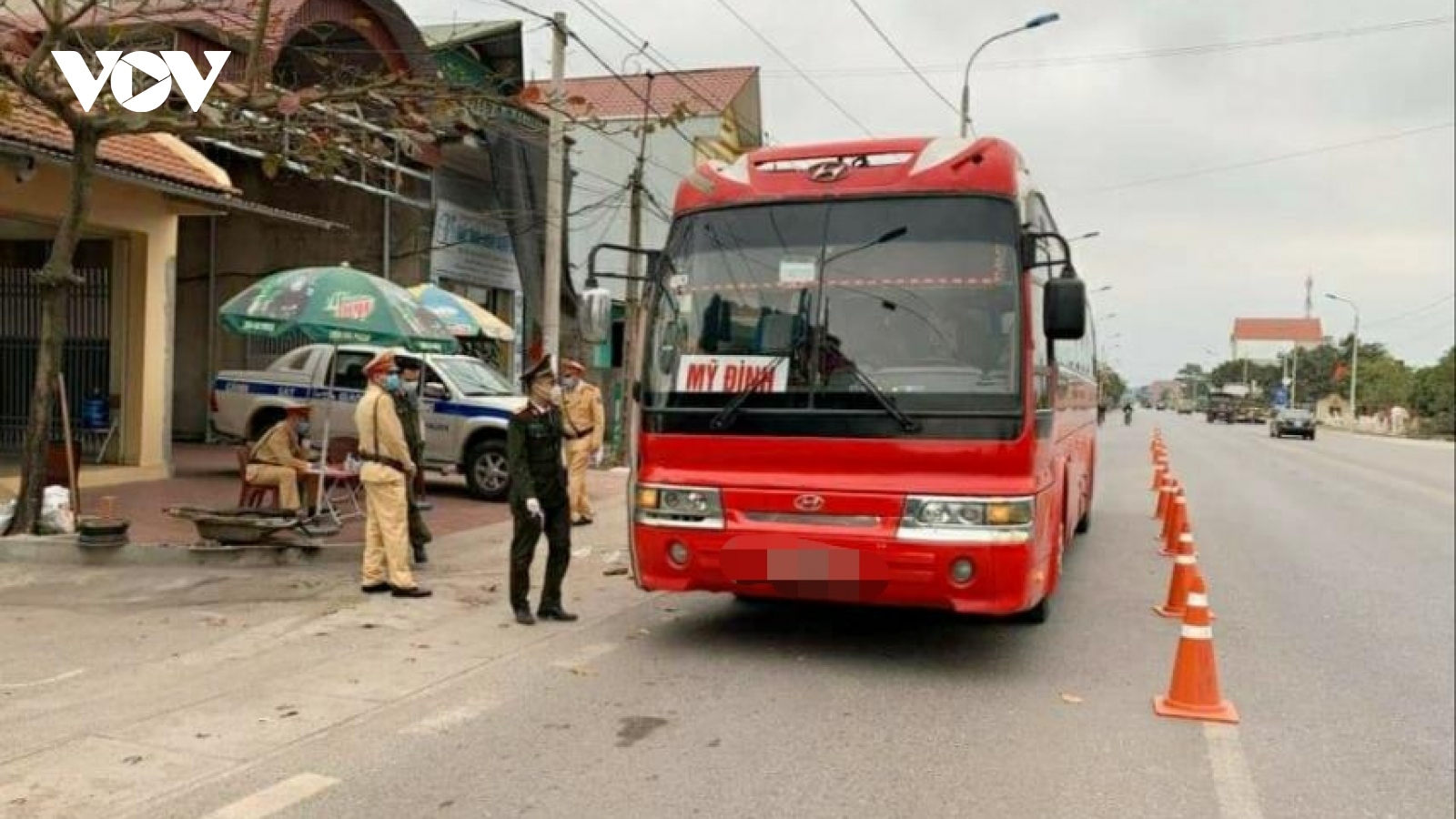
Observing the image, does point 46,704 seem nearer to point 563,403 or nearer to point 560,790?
point 560,790

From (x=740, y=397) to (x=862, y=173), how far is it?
1.47 m

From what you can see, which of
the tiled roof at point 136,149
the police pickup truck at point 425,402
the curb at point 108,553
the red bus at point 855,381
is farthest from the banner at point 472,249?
the red bus at point 855,381

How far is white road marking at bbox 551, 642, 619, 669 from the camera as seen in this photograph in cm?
635

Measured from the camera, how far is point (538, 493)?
7.30m

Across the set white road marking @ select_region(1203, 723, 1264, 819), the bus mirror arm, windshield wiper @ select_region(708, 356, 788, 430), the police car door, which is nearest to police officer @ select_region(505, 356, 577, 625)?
windshield wiper @ select_region(708, 356, 788, 430)

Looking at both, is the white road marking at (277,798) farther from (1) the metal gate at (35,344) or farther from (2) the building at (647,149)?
(2) the building at (647,149)

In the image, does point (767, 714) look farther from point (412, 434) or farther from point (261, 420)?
point (261, 420)

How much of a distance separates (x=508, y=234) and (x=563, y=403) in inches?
419

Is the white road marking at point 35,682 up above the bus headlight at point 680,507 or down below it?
below

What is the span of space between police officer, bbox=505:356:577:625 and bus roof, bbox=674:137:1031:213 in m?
1.65

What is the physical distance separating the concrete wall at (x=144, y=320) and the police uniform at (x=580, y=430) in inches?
195

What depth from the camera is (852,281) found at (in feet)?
20.6

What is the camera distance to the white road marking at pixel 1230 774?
426 centimetres

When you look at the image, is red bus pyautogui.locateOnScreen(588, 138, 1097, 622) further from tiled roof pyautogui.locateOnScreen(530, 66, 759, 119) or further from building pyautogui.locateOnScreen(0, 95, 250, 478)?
tiled roof pyautogui.locateOnScreen(530, 66, 759, 119)
